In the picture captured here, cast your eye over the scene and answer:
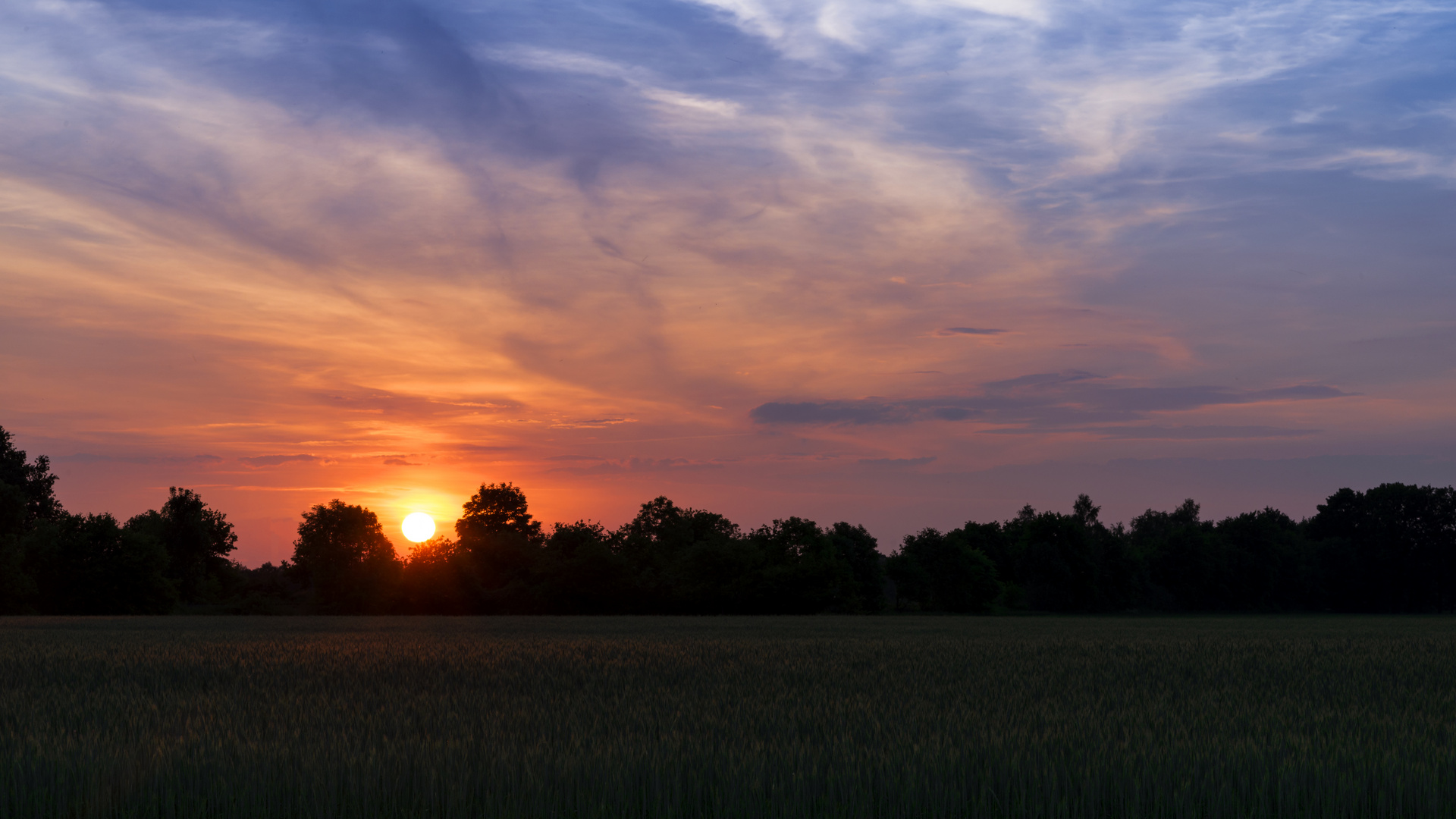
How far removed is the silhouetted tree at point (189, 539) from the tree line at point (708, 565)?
0.73ft

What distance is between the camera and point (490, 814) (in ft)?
24.1

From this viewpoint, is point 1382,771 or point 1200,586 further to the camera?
point 1200,586

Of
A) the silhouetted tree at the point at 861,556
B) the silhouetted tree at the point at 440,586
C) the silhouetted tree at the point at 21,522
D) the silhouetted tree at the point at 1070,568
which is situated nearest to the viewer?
the silhouetted tree at the point at 21,522

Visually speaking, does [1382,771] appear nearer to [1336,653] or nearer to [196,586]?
[1336,653]

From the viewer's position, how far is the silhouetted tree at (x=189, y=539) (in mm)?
113062

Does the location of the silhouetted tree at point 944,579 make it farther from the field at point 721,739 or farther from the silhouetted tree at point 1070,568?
the field at point 721,739

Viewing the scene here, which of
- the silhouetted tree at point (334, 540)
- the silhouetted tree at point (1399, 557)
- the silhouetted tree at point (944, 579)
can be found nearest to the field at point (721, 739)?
the silhouetted tree at point (944, 579)

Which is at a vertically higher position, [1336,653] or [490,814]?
[490,814]

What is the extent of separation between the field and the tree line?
68204mm

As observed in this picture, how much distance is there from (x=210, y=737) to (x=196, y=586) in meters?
119

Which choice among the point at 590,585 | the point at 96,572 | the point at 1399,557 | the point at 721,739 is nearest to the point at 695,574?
the point at 590,585

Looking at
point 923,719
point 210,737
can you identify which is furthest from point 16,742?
point 923,719

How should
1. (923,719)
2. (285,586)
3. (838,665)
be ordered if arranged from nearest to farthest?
(923,719) → (838,665) → (285,586)

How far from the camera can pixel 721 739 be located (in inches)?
397
